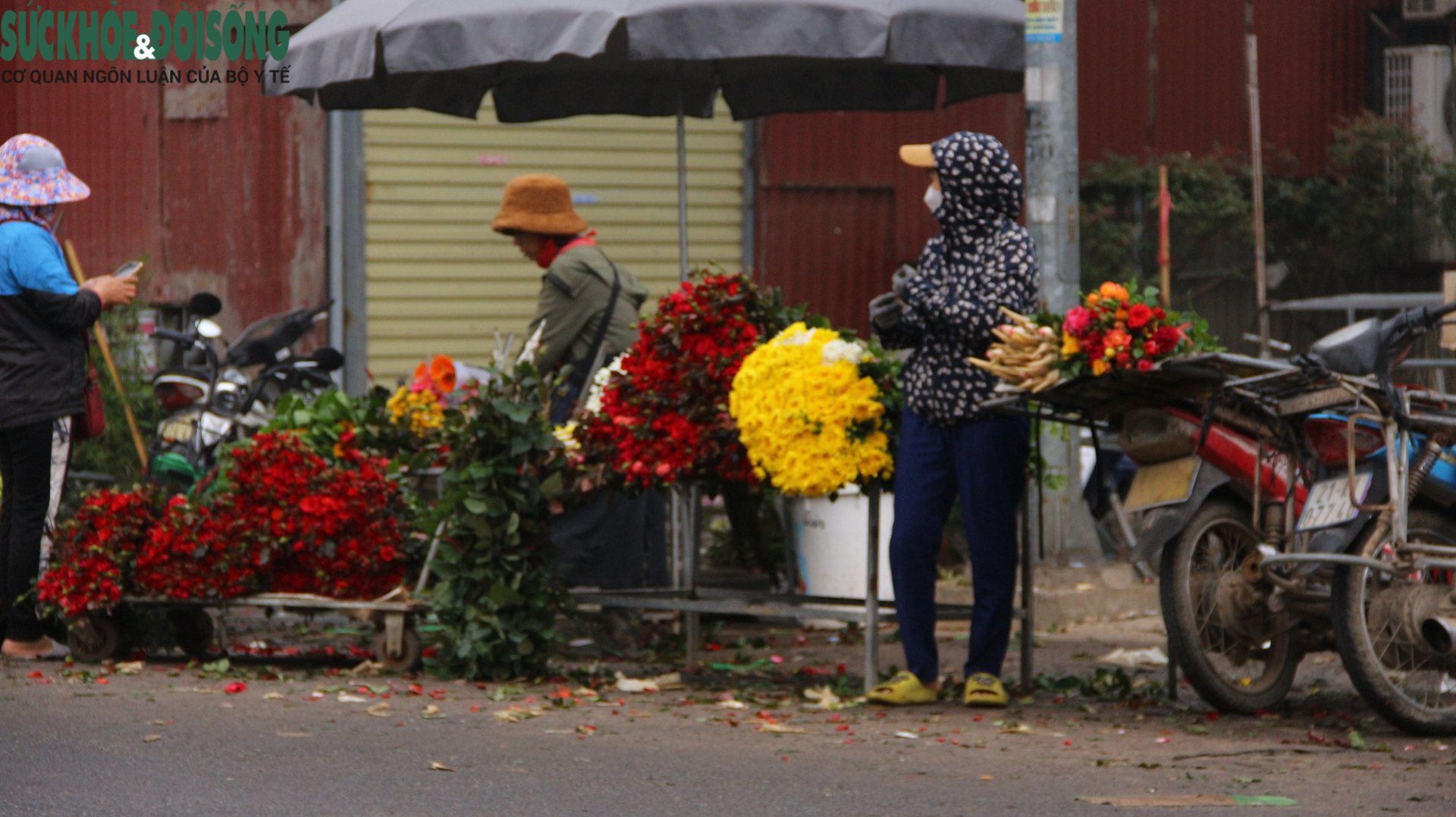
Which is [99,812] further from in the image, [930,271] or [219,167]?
[219,167]

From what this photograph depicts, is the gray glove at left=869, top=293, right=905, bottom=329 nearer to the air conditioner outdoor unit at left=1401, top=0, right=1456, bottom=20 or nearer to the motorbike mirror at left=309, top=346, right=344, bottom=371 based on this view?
the motorbike mirror at left=309, top=346, right=344, bottom=371

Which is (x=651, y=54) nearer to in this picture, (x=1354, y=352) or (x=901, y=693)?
(x=901, y=693)

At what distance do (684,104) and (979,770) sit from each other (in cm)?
506

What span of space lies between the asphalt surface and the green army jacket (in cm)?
208

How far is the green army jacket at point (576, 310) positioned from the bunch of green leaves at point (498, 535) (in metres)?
1.29

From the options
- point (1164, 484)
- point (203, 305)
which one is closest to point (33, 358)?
point (203, 305)

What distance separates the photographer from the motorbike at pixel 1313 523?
5453 mm

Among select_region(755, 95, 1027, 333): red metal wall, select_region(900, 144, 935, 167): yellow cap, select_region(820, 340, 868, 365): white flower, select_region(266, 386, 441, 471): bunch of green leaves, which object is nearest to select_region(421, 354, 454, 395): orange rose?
select_region(266, 386, 441, 471): bunch of green leaves

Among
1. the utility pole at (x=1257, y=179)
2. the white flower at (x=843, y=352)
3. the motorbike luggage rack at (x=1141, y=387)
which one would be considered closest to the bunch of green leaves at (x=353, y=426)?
the white flower at (x=843, y=352)

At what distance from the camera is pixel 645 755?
5.21 m

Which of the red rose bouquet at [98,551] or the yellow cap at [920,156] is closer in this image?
the yellow cap at [920,156]

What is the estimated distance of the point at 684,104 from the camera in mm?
9305

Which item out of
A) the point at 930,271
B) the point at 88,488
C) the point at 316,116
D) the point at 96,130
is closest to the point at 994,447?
the point at 930,271

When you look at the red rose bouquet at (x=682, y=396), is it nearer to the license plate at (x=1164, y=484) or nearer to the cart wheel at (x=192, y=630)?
the license plate at (x=1164, y=484)
